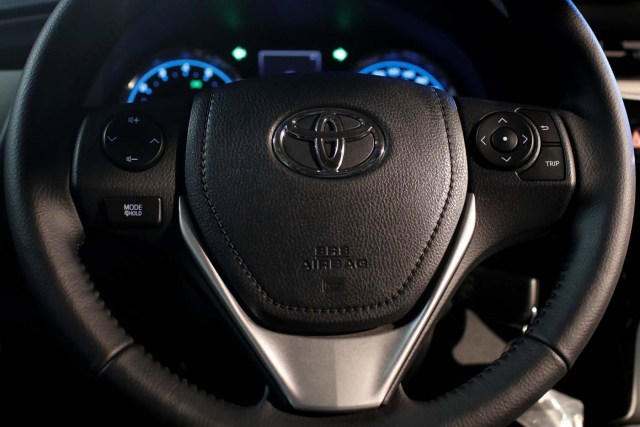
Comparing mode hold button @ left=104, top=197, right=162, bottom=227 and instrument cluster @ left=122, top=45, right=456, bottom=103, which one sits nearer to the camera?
mode hold button @ left=104, top=197, right=162, bottom=227

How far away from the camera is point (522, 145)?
0.96m

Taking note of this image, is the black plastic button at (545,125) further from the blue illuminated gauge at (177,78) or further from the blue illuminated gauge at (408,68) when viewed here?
the blue illuminated gauge at (177,78)

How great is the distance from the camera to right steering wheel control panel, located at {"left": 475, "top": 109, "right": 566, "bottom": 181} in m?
0.94

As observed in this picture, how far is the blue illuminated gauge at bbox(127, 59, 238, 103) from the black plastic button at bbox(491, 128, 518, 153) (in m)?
0.52

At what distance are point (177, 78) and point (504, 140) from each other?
0.63 m

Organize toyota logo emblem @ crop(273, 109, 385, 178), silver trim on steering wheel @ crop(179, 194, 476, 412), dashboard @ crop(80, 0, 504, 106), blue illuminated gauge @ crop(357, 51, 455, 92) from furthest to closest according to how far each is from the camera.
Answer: blue illuminated gauge @ crop(357, 51, 455, 92), dashboard @ crop(80, 0, 504, 106), toyota logo emblem @ crop(273, 109, 385, 178), silver trim on steering wheel @ crop(179, 194, 476, 412)

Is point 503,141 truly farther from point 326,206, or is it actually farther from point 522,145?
point 326,206

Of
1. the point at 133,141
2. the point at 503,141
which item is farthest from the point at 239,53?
the point at 503,141

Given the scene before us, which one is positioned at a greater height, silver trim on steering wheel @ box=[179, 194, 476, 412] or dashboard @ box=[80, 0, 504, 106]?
dashboard @ box=[80, 0, 504, 106]

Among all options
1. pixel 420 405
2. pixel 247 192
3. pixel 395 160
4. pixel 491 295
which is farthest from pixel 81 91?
pixel 491 295

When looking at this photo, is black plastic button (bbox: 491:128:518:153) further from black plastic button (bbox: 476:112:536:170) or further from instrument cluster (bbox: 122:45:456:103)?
instrument cluster (bbox: 122:45:456:103)

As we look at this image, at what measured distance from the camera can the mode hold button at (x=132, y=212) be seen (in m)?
0.90

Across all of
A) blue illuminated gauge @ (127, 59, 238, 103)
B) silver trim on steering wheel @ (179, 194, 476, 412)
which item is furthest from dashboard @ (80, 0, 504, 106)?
silver trim on steering wheel @ (179, 194, 476, 412)

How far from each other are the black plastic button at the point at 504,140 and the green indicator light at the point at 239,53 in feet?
1.84
